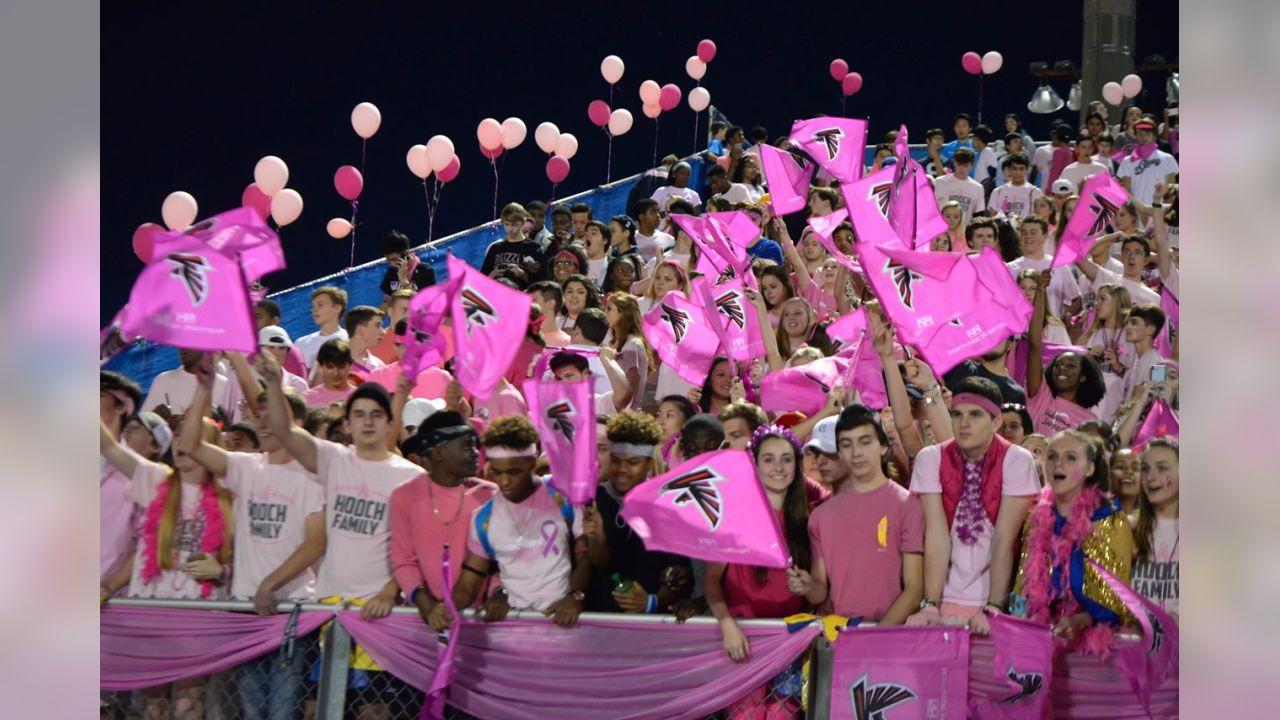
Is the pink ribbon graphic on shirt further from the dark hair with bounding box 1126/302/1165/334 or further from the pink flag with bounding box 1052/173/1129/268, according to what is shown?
the pink flag with bounding box 1052/173/1129/268

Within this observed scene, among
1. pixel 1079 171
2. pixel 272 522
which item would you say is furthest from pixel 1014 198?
pixel 272 522

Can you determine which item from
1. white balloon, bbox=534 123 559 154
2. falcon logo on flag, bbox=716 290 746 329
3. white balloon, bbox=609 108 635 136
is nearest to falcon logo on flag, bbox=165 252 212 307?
falcon logo on flag, bbox=716 290 746 329

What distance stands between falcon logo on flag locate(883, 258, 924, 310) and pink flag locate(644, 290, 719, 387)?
61.3 inches

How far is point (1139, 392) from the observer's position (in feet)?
20.3

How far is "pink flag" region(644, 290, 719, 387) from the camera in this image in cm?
673

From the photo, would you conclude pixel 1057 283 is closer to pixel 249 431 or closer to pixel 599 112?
pixel 249 431

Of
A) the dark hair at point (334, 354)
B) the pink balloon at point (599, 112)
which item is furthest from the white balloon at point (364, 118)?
the dark hair at point (334, 354)

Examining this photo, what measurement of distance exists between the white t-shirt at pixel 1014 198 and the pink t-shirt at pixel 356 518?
695cm

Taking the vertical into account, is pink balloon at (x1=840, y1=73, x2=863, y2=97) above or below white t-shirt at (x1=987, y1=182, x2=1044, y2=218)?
above

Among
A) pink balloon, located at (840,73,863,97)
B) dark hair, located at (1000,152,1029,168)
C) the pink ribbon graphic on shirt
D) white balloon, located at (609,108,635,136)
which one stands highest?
pink balloon, located at (840,73,863,97)

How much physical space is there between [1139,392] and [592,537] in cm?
269

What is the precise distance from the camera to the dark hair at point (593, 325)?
6863 millimetres

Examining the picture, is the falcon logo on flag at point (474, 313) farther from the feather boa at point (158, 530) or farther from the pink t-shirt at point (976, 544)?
the pink t-shirt at point (976, 544)
